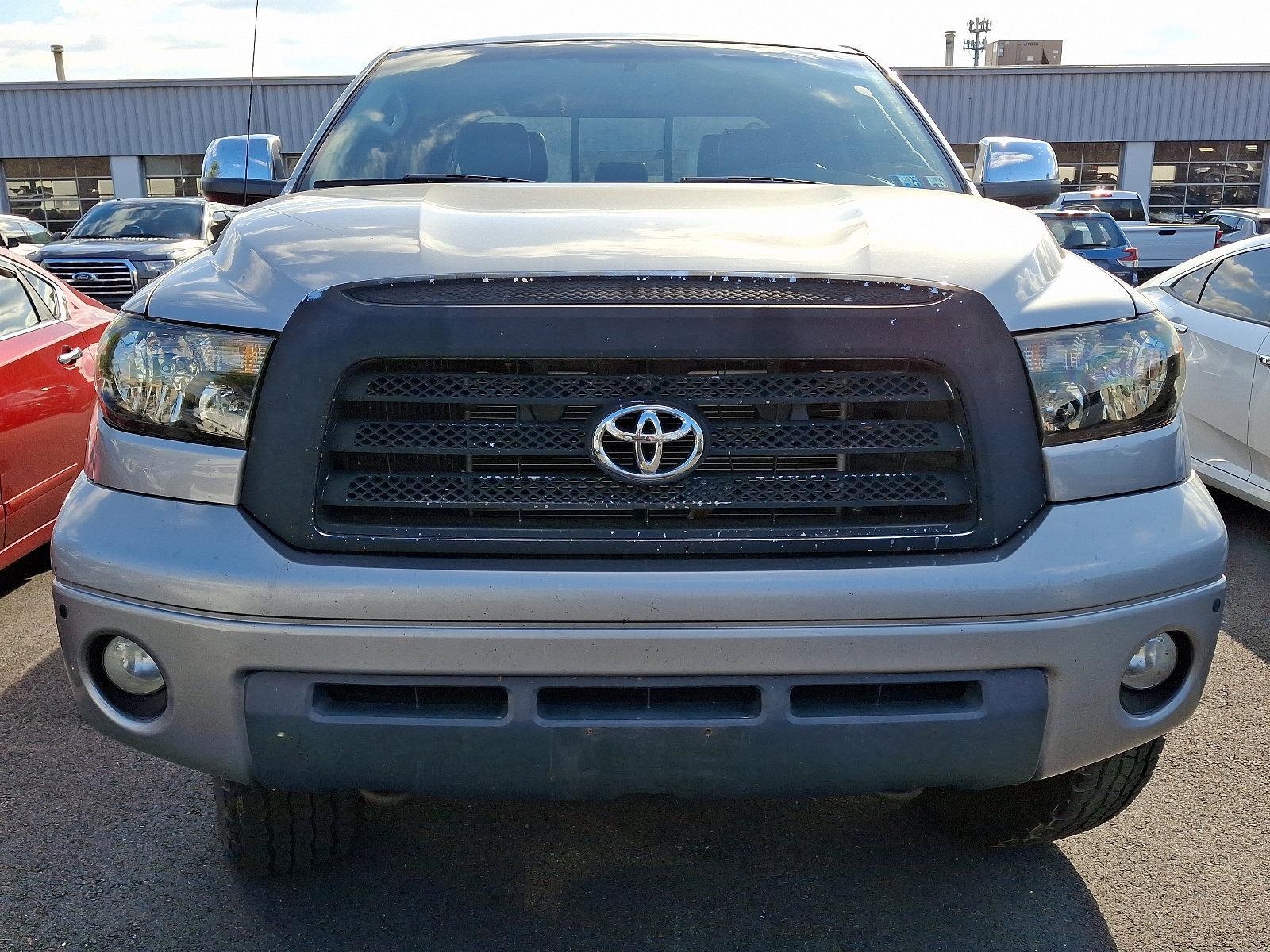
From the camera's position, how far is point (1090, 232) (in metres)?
15.7

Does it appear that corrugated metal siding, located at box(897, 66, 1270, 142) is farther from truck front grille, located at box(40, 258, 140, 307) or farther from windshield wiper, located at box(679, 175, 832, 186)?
windshield wiper, located at box(679, 175, 832, 186)

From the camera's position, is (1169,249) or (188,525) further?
(1169,249)

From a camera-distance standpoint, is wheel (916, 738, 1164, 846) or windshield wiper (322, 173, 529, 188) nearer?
wheel (916, 738, 1164, 846)

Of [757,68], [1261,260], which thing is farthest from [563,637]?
[1261,260]

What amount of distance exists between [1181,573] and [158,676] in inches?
72.0

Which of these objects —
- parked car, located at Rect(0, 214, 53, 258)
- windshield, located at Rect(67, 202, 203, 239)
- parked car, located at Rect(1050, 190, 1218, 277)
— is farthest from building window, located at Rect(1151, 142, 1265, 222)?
windshield, located at Rect(67, 202, 203, 239)

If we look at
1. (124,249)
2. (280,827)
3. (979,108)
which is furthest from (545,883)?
(979,108)

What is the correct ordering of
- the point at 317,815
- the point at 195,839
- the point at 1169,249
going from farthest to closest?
the point at 1169,249, the point at 195,839, the point at 317,815

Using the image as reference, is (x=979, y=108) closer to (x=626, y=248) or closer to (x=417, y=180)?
Result: (x=417, y=180)

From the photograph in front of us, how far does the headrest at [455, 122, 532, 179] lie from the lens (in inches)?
130

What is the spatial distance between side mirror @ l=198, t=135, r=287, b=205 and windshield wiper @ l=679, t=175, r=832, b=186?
1.25 m

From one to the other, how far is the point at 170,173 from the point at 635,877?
40.1 metres

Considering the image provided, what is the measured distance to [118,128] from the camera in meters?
37.9

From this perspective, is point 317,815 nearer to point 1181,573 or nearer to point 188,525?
point 188,525
